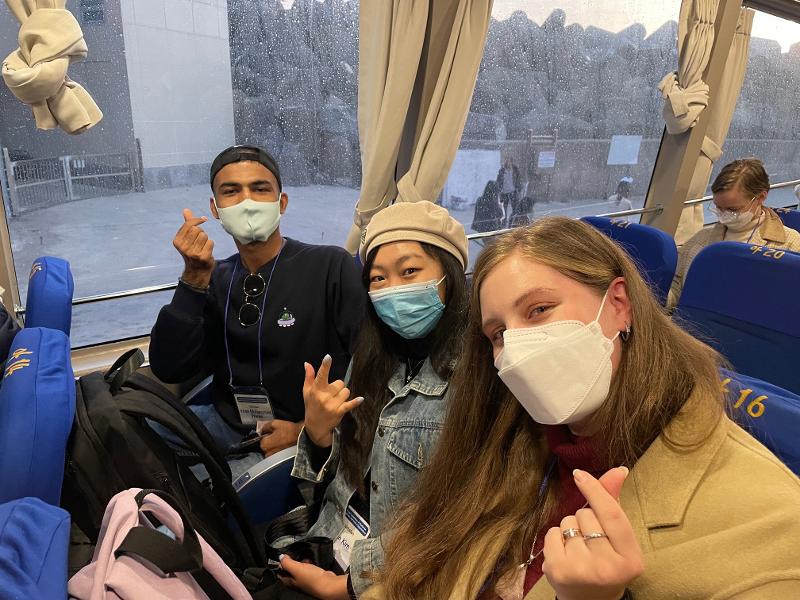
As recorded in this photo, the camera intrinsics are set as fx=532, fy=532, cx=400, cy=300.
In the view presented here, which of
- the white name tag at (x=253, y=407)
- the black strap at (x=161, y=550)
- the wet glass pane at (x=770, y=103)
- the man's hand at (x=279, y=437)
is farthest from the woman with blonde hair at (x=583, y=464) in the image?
the wet glass pane at (x=770, y=103)

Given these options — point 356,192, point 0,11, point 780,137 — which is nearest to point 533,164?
point 356,192

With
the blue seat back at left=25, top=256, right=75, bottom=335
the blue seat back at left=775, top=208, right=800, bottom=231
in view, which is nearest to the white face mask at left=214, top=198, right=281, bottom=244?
the blue seat back at left=25, top=256, right=75, bottom=335

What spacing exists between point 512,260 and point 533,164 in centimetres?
318

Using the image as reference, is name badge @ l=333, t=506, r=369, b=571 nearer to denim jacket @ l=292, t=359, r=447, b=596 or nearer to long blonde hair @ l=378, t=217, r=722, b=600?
denim jacket @ l=292, t=359, r=447, b=596

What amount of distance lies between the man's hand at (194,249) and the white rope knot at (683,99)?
3.74 meters

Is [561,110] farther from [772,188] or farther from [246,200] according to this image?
[772,188]

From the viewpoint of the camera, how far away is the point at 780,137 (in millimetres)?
6355

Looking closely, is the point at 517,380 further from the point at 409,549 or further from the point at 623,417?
the point at 409,549

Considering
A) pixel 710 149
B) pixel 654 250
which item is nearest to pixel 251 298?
pixel 654 250

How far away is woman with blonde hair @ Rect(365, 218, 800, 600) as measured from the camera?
26.9 inches

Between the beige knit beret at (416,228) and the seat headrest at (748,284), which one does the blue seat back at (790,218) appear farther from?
the beige knit beret at (416,228)

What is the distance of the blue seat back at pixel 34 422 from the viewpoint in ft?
3.24

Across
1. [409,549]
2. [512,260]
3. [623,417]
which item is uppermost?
[512,260]

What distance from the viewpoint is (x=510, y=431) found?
1.12m
